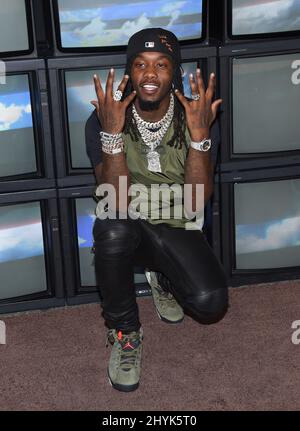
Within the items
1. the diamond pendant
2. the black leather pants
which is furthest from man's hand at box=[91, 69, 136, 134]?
the black leather pants

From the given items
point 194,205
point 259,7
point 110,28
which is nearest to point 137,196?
point 194,205

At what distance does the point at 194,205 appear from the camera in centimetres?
258

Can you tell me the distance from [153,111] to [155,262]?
55 centimetres

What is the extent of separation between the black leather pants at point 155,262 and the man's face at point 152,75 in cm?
46

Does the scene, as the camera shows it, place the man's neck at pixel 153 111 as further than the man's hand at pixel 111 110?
Yes

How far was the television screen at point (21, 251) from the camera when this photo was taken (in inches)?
115

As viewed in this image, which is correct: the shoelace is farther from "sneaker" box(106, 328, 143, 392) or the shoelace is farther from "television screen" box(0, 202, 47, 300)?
"television screen" box(0, 202, 47, 300)

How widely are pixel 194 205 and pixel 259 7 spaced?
2.84 ft

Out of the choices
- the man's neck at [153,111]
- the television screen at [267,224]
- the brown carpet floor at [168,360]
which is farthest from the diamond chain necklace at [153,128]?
the brown carpet floor at [168,360]

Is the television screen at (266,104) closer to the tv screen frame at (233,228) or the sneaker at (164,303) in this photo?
the tv screen frame at (233,228)

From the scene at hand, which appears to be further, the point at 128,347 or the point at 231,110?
the point at 231,110

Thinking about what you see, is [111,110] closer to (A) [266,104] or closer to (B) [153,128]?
(B) [153,128]

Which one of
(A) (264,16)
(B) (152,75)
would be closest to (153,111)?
(B) (152,75)

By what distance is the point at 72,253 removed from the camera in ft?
10.0
